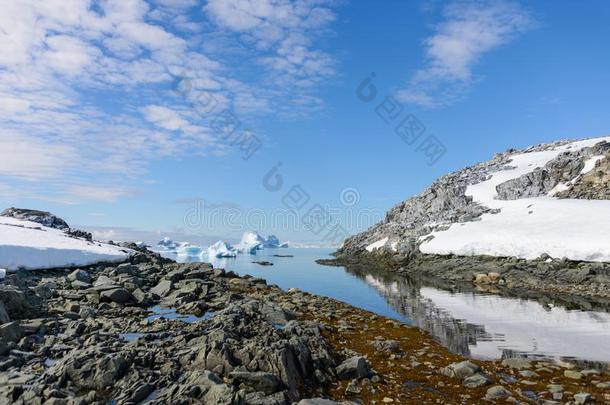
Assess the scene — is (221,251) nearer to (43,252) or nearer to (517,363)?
(43,252)

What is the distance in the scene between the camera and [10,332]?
14.0 m

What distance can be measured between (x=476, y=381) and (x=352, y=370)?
3.95 metres

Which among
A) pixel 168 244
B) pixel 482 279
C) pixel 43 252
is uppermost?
pixel 168 244

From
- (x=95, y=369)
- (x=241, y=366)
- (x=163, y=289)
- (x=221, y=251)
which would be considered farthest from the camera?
(x=221, y=251)

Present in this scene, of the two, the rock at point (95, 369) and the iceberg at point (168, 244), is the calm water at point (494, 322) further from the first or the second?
the iceberg at point (168, 244)

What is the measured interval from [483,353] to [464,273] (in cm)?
3391

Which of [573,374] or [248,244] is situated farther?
[248,244]

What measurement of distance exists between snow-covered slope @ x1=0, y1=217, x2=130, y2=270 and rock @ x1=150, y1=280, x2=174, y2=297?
14664 mm

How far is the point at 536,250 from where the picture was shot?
145 ft

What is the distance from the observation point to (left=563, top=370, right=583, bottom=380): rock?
43.6 feet

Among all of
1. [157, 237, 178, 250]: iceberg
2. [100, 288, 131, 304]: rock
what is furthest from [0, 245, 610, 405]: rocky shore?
[157, 237, 178, 250]: iceberg

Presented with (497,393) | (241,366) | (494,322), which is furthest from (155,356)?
(494,322)

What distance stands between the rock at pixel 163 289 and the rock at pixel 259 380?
55.5 feet

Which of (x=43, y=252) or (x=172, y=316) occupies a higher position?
(x=43, y=252)
